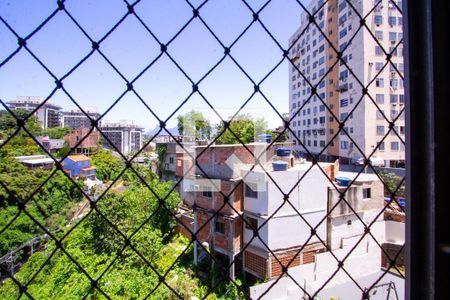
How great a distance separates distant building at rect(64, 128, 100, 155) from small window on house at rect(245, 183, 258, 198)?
120 inches

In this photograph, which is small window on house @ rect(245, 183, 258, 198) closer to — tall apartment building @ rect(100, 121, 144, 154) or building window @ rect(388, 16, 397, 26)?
building window @ rect(388, 16, 397, 26)

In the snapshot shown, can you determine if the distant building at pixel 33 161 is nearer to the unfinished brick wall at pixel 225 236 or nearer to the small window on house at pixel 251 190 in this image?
the unfinished brick wall at pixel 225 236

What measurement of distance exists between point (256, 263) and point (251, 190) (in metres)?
1.55

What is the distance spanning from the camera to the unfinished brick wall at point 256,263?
18.8 feet

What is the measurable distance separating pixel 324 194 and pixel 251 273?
2.32 m

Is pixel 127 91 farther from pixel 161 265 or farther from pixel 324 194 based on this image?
pixel 161 265

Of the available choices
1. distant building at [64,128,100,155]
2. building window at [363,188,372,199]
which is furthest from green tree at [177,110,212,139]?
building window at [363,188,372,199]

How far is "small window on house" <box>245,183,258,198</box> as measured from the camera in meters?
5.69

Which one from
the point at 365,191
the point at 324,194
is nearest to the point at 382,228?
the point at 365,191

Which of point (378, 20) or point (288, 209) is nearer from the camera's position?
point (288, 209)

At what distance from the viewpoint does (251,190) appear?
587cm

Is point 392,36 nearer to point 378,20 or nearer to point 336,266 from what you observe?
point 378,20

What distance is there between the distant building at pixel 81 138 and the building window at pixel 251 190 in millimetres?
3050

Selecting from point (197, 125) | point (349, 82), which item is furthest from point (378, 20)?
point (197, 125)
